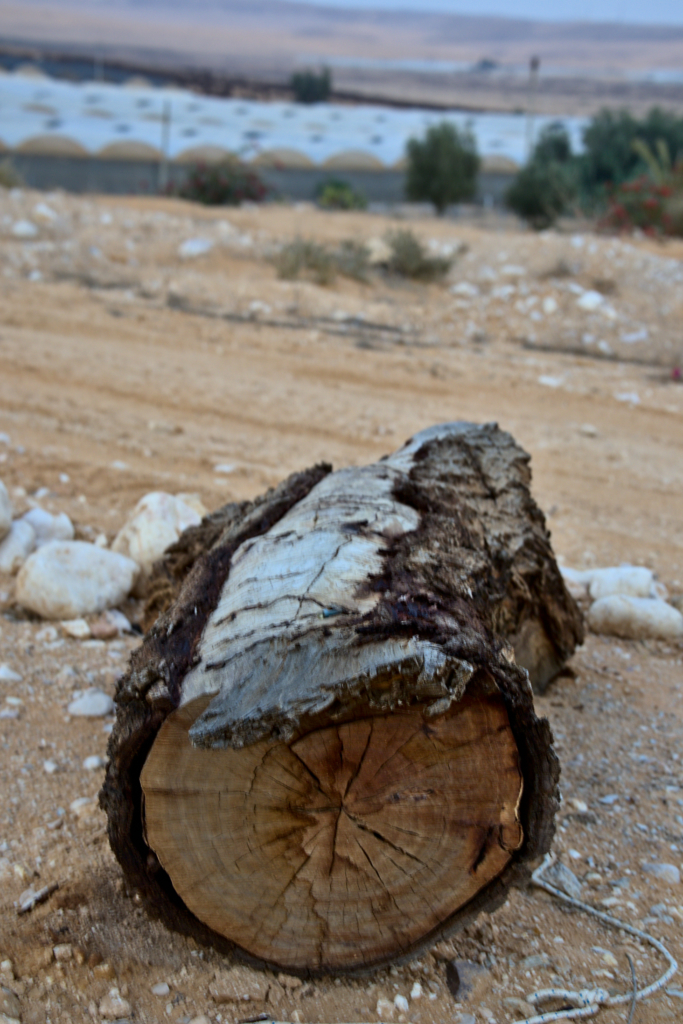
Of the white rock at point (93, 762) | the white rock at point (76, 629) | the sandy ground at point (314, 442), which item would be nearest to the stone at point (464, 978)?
the sandy ground at point (314, 442)

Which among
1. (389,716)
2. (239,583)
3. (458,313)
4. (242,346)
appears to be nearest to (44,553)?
(239,583)

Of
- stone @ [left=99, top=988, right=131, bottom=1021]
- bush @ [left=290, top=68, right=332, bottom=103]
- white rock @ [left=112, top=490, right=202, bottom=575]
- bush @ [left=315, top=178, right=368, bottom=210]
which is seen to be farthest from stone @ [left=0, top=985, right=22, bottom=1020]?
bush @ [left=290, top=68, right=332, bottom=103]

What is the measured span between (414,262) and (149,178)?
10.6 meters

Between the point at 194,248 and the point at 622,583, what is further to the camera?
the point at 194,248

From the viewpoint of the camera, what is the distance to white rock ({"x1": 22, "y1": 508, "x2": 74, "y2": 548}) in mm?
3836

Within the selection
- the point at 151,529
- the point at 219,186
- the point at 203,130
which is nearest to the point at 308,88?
the point at 203,130

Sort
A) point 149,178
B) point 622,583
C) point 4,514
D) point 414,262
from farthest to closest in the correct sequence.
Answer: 1. point 149,178
2. point 414,262
3. point 622,583
4. point 4,514

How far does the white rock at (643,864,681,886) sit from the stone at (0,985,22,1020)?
152 centimetres

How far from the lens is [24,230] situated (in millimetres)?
10430

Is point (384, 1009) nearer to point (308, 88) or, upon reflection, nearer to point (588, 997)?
point (588, 997)

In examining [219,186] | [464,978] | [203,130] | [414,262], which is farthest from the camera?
[203,130]

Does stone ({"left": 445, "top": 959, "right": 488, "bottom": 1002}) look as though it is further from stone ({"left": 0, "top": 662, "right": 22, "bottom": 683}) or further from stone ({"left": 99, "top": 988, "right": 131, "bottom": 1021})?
stone ({"left": 0, "top": 662, "right": 22, "bottom": 683})

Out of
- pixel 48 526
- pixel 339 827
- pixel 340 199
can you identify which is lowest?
pixel 48 526

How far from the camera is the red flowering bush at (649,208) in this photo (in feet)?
42.7
